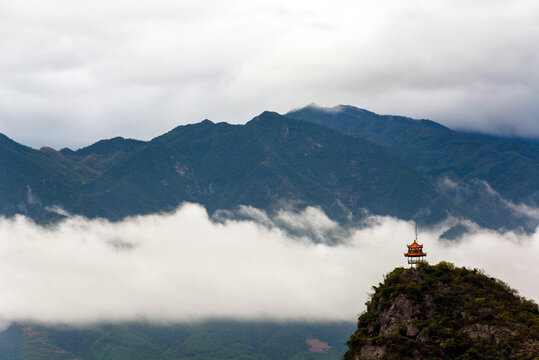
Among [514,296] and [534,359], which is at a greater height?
[514,296]

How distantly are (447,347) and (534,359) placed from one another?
19408 millimetres

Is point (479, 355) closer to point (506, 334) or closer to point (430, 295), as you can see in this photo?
point (506, 334)

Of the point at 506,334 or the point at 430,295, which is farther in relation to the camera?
the point at 430,295

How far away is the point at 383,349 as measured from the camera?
193 meters

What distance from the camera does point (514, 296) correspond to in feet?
655

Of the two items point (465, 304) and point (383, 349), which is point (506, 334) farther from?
point (383, 349)

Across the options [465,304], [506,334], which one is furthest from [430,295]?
[506,334]

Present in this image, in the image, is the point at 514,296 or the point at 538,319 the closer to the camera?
the point at 538,319

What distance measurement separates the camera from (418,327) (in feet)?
630

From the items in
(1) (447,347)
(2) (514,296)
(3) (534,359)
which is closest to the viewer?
(3) (534,359)

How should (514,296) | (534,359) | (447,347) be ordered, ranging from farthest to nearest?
(514,296)
(447,347)
(534,359)

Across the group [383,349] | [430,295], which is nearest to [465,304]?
[430,295]

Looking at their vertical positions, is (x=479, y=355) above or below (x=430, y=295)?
below

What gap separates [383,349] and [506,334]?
91.8ft
